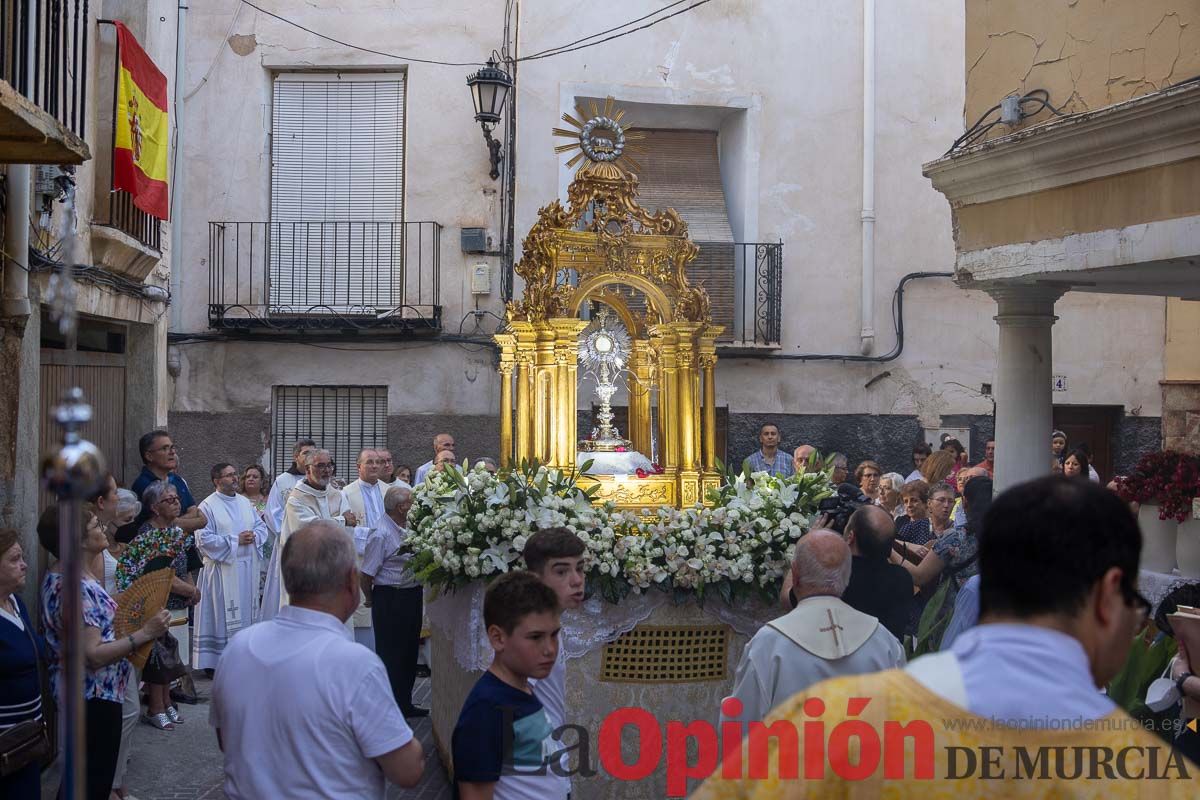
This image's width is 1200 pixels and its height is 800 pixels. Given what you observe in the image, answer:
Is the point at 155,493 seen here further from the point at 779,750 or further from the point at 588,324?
the point at 779,750

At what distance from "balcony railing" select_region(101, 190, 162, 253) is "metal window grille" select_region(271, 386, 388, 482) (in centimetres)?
371

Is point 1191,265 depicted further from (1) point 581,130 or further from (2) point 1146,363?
(2) point 1146,363

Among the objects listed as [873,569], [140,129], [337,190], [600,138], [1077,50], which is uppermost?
[337,190]

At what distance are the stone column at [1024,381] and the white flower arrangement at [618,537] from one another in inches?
92.8

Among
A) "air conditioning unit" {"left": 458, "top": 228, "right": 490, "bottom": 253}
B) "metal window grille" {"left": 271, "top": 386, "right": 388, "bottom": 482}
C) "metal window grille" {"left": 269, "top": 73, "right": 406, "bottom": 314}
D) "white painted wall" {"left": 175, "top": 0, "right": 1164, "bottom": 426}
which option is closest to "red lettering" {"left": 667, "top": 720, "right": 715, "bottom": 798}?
"white painted wall" {"left": 175, "top": 0, "right": 1164, "bottom": 426}

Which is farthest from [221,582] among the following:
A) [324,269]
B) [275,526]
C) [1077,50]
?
[1077,50]

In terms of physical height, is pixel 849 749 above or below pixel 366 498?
above

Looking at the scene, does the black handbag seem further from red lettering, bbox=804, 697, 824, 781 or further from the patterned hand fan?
red lettering, bbox=804, 697, 824, 781

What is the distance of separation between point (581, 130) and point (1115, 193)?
3.15 meters

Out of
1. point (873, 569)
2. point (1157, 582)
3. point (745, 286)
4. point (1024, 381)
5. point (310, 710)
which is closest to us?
point (310, 710)

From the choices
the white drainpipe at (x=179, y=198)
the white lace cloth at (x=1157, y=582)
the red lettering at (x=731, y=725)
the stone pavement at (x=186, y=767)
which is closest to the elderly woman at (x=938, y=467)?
the white lace cloth at (x=1157, y=582)

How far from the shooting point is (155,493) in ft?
25.3

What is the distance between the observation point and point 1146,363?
14.6 metres

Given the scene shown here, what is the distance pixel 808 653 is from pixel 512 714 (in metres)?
1.01
